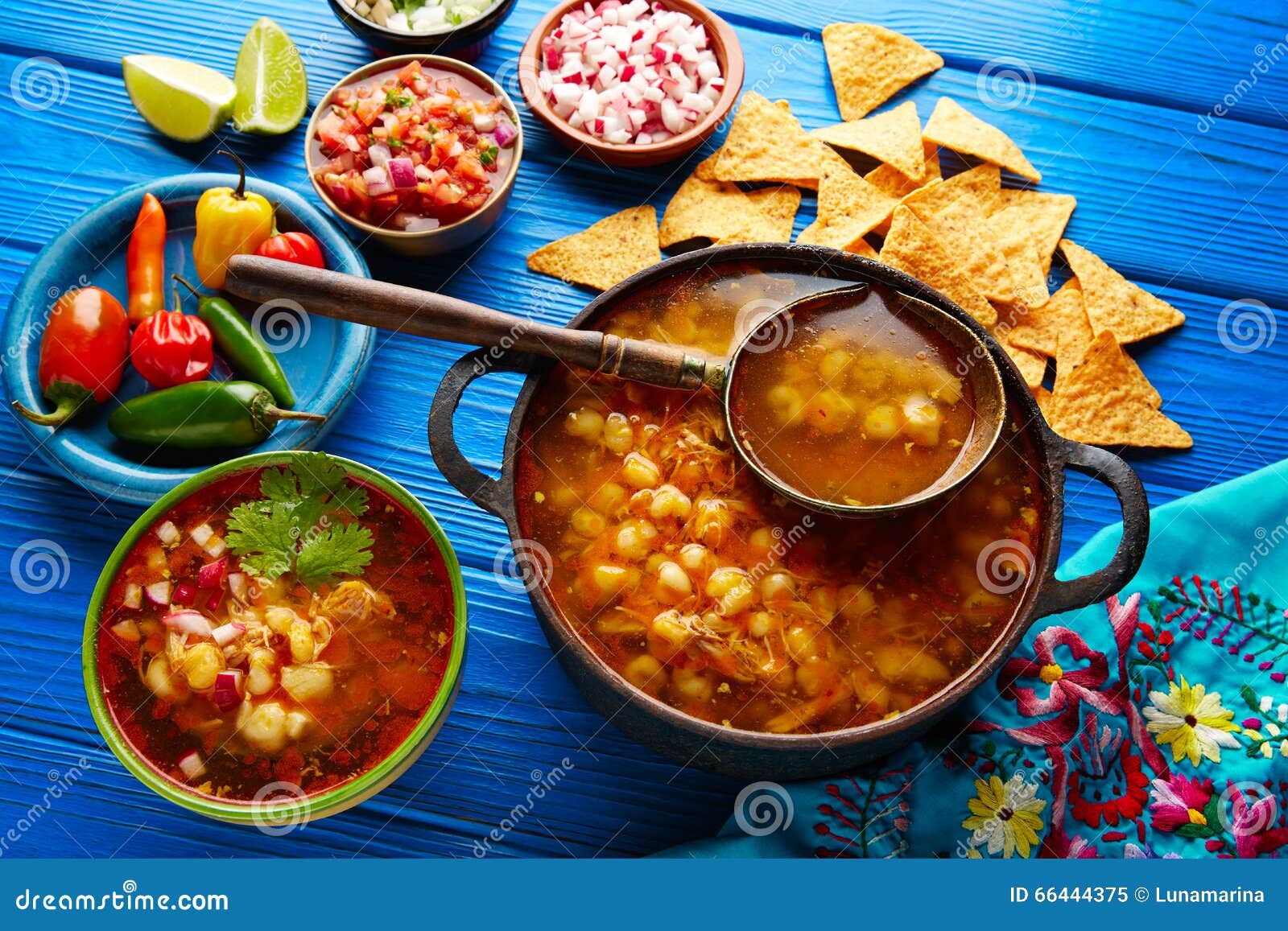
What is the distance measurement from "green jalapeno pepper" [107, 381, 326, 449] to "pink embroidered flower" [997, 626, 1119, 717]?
1.84 metres

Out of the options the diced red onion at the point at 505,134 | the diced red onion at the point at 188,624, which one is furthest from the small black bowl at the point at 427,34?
the diced red onion at the point at 188,624

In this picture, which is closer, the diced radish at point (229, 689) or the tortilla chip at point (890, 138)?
the diced radish at point (229, 689)

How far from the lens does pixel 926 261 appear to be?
2832 millimetres

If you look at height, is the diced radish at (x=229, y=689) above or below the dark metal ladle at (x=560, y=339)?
below

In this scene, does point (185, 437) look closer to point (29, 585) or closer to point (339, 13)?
point (29, 585)

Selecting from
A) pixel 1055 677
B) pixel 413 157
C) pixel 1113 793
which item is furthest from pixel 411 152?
pixel 1113 793

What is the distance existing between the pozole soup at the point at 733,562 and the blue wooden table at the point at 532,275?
48cm

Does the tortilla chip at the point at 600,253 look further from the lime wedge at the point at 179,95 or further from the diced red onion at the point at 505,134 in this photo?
the lime wedge at the point at 179,95

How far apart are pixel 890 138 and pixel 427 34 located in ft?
4.45

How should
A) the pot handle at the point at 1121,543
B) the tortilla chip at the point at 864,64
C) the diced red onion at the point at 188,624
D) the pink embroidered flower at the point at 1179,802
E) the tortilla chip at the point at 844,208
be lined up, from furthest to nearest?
the tortilla chip at the point at 864,64
the tortilla chip at the point at 844,208
the pink embroidered flower at the point at 1179,802
the diced red onion at the point at 188,624
the pot handle at the point at 1121,543

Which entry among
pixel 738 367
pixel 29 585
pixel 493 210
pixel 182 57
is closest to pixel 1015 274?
pixel 738 367

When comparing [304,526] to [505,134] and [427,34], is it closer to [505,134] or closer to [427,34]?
[505,134]

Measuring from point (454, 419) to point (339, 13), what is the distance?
1.21 metres

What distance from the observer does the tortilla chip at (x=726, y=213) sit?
295cm
